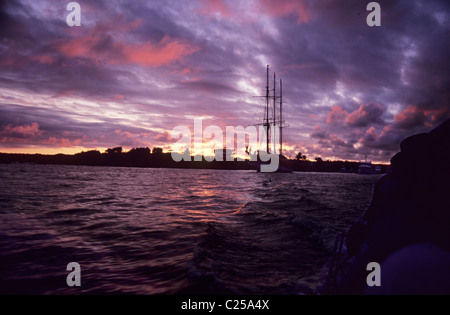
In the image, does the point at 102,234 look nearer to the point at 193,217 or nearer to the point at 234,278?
the point at 193,217

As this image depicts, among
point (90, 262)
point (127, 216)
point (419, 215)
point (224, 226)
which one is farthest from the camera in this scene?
point (127, 216)

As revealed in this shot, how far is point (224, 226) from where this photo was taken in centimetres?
931

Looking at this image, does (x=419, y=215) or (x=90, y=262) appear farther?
(x=90, y=262)

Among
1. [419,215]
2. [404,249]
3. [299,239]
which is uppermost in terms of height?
[419,215]
